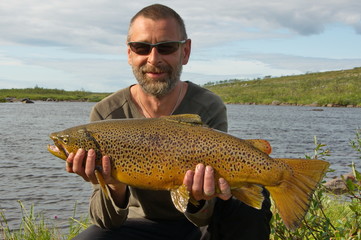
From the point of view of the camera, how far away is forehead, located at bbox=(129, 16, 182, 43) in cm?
434

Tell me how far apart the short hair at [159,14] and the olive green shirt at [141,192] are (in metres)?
0.66

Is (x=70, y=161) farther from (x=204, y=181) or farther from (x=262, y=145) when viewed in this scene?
(x=262, y=145)

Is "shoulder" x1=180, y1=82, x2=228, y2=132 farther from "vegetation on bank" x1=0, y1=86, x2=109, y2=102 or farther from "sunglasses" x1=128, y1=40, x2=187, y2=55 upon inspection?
"vegetation on bank" x1=0, y1=86, x2=109, y2=102

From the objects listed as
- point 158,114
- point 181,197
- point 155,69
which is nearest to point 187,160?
point 181,197

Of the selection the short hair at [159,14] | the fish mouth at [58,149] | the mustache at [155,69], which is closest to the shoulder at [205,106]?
the mustache at [155,69]

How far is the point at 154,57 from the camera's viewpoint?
4.32m

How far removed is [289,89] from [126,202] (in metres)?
69.0

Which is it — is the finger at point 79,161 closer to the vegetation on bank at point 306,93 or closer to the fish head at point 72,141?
the fish head at point 72,141

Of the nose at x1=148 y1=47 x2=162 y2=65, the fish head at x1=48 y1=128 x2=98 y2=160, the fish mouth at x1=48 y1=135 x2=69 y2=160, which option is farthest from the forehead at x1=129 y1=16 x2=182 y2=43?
the fish mouth at x1=48 y1=135 x2=69 y2=160

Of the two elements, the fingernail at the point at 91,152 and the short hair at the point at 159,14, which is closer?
the fingernail at the point at 91,152

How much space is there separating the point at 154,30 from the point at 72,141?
4.80 ft

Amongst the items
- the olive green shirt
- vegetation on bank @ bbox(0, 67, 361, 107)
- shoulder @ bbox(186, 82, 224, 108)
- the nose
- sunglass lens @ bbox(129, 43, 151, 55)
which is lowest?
vegetation on bank @ bbox(0, 67, 361, 107)

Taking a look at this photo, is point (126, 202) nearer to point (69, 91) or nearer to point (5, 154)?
point (5, 154)

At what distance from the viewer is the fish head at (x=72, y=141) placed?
138 inches
